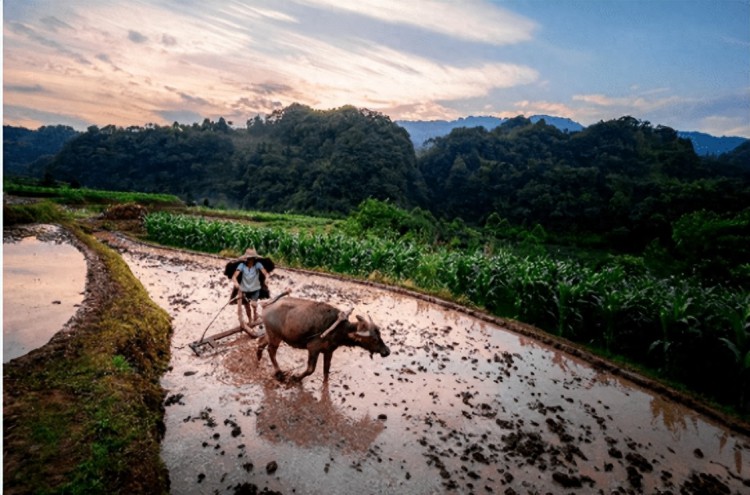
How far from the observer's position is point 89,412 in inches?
171

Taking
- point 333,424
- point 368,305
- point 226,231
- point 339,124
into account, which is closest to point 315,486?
point 333,424

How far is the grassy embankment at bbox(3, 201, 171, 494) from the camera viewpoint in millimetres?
3582

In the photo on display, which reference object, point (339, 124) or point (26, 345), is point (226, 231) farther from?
point (339, 124)

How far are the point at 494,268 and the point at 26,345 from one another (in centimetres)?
1038

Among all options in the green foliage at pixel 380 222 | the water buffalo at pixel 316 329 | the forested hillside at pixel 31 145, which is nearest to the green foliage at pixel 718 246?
the green foliage at pixel 380 222

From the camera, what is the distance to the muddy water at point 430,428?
15.4 ft

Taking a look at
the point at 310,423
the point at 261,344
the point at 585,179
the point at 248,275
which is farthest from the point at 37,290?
the point at 585,179

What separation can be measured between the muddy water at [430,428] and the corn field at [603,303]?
4.70 ft

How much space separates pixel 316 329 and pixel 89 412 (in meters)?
2.77

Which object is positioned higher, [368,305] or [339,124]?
[339,124]

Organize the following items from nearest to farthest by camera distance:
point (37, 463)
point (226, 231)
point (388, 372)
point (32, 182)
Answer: point (37, 463) → point (388, 372) → point (226, 231) → point (32, 182)

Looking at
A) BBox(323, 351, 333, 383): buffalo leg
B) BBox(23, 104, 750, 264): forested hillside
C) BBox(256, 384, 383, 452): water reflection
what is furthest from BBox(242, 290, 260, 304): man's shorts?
BBox(23, 104, 750, 264): forested hillside

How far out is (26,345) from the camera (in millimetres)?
5414

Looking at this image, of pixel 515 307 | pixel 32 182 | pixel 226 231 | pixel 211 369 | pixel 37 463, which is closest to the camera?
pixel 37 463
